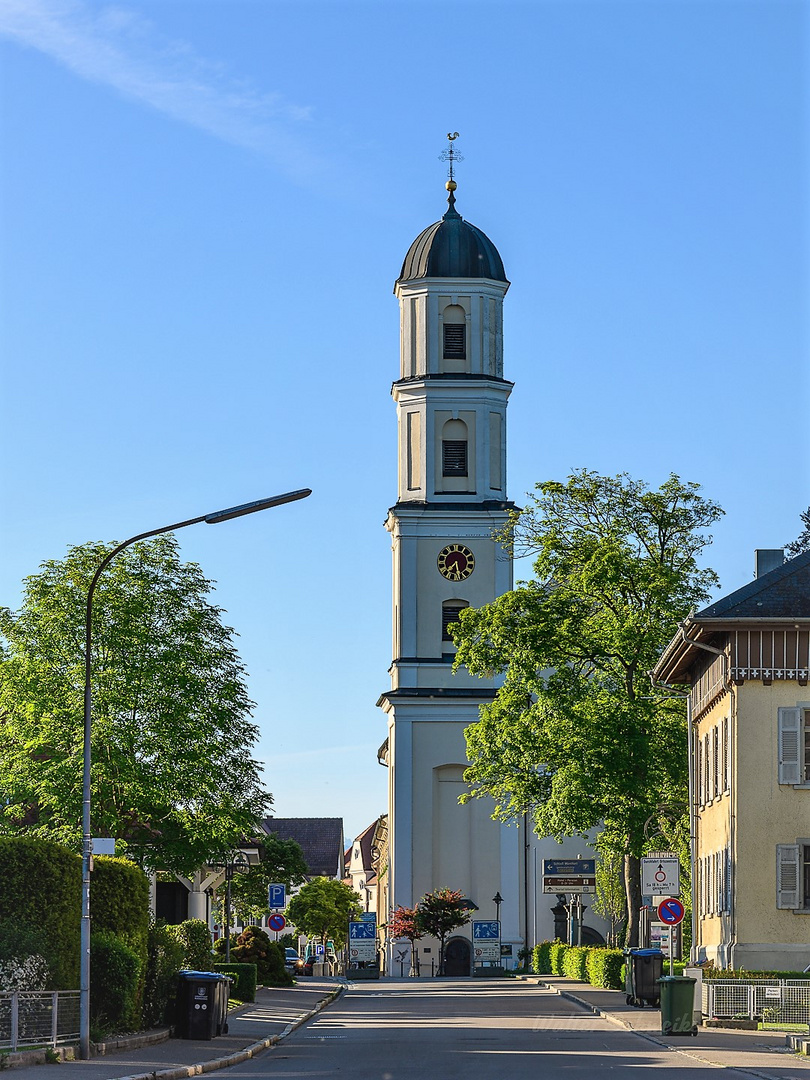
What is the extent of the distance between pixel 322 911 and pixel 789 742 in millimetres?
82384

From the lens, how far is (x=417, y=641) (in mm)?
80938

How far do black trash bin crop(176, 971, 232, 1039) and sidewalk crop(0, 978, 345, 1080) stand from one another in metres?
0.27

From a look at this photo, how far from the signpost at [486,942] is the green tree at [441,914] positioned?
2.87ft

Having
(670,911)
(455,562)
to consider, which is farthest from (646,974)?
(455,562)

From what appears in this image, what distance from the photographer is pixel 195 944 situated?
37969 millimetres

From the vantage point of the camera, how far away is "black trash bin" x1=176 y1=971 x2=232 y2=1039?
100 ft

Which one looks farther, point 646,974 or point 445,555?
point 445,555

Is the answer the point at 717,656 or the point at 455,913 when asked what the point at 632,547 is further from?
the point at 455,913

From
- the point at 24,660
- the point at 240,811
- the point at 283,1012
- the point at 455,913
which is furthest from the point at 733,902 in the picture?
the point at 455,913

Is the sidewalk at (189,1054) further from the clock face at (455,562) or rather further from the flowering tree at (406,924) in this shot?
the clock face at (455,562)

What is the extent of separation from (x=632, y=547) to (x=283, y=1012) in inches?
642

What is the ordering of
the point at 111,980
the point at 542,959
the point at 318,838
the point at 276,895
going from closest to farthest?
the point at 111,980, the point at 276,895, the point at 542,959, the point at 318,838

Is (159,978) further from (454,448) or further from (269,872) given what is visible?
(269,872)

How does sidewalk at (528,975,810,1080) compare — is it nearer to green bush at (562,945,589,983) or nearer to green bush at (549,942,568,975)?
green bush at (562,945,589,983)
